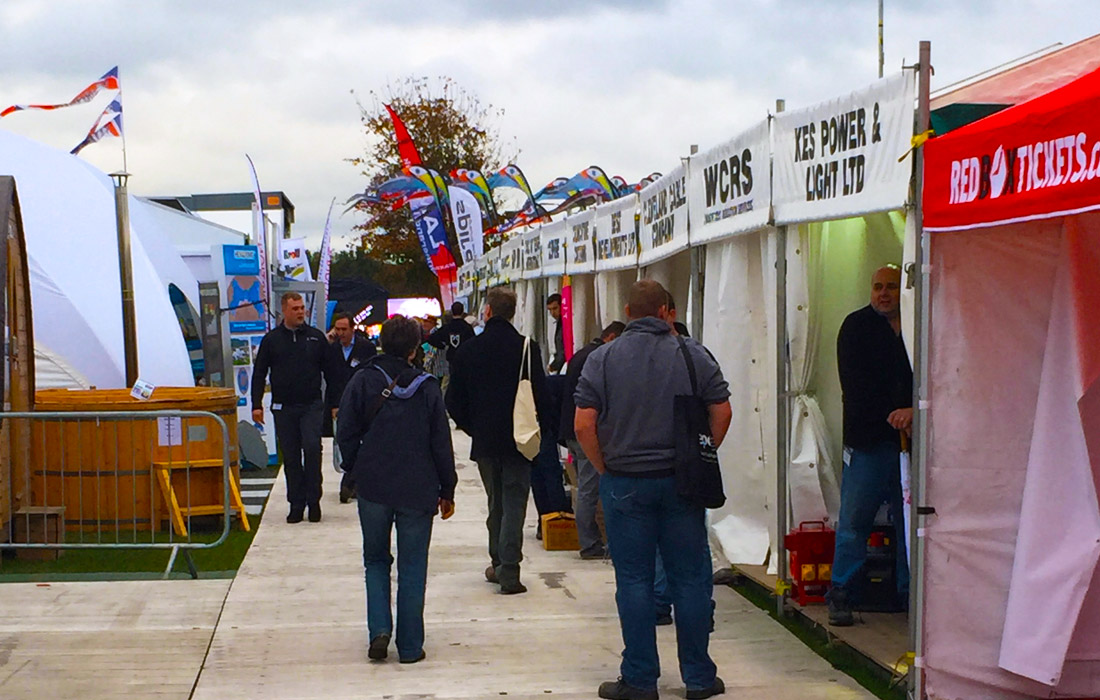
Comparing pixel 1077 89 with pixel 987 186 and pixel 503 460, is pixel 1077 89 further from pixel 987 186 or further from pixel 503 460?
pixel 503 460

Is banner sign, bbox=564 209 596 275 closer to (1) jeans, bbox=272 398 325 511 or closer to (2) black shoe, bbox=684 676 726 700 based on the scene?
(1) jeans, bbox=272 398 325 511

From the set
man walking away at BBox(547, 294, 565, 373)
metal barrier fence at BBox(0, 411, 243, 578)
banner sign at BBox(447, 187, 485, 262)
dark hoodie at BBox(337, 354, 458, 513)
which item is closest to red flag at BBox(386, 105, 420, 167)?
banner sign at BBox(447, 187, 485, 262)

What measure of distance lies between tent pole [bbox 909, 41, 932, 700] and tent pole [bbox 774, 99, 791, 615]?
192cm

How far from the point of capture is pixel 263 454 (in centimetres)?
1759

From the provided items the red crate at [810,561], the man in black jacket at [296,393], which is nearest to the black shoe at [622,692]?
the red crate at [810,561]

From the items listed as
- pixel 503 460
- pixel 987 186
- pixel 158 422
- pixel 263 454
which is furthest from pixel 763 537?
pixel 263 454

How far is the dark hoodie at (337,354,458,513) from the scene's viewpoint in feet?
23.1

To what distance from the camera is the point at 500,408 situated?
353 inches

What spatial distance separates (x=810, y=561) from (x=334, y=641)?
106 inches

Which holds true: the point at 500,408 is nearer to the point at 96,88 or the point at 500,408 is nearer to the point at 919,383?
the point at 919,383

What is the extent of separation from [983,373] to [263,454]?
12942 mm

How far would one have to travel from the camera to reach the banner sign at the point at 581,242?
1339 centimetres

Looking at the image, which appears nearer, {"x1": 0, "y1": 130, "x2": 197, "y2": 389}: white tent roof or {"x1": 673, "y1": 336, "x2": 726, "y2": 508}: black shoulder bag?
{"x1": 673, "y1": 336, "x2": 726, "y2": 508}: black shoulder bag

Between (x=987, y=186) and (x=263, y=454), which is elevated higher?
(x=987, y=186)
